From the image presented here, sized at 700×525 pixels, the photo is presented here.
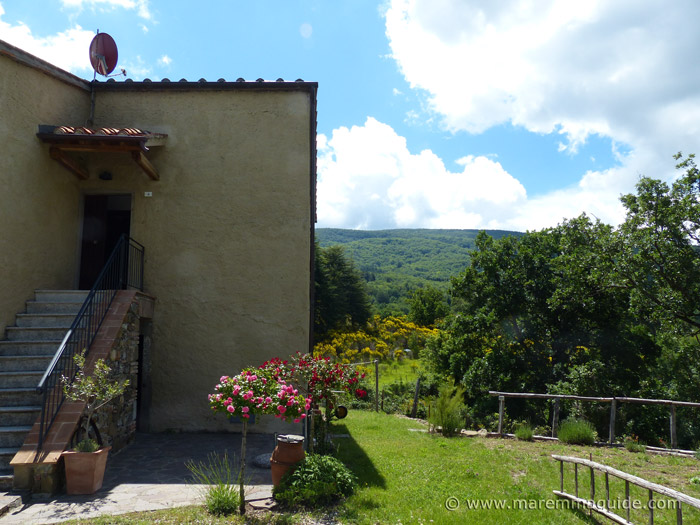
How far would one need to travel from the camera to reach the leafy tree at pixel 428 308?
40.8 metres

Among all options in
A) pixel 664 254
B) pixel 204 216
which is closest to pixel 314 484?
pixel 204 216

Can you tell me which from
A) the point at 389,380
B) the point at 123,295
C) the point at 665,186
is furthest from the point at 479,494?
the point at 389,380

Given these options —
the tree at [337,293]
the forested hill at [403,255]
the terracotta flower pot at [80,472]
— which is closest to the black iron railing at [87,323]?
the terracotta flower pot at [80,472]

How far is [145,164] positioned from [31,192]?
196cm

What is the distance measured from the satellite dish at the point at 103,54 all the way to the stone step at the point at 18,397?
23.4 feet

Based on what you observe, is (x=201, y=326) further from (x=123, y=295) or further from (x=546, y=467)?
(x=546, y=467)

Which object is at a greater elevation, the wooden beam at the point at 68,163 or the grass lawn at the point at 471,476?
the wooden beam at the point at 68,163

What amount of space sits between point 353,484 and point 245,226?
18.5 feet

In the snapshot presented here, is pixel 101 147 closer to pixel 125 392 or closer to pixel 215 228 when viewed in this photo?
pixel 215 228

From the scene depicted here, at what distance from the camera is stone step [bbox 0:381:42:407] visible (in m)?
6.08

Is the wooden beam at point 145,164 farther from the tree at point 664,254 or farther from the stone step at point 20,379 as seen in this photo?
the tree at point 664,254

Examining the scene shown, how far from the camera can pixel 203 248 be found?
30.2 feet

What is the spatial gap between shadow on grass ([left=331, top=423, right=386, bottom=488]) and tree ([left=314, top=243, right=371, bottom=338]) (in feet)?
57.2

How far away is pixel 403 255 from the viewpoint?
398ft
